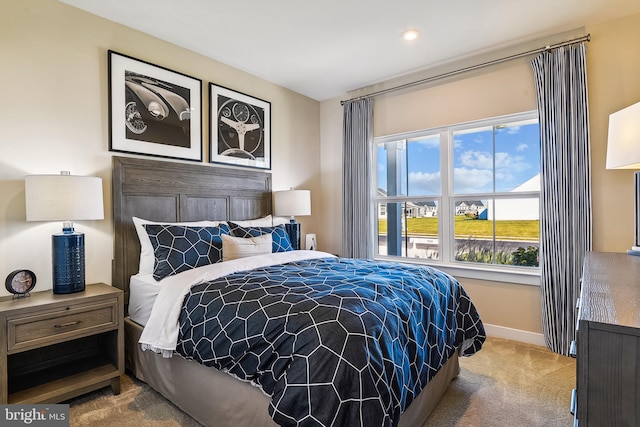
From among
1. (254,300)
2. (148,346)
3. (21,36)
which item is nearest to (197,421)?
(148,346)

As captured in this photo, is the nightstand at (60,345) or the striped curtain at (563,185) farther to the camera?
the striped curtain at (563,185)

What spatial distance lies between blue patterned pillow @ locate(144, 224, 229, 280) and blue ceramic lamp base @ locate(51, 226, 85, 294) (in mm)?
445

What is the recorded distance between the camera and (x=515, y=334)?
3.14 meters

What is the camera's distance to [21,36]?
223cm

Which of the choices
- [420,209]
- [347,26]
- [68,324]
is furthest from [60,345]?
[420,209]

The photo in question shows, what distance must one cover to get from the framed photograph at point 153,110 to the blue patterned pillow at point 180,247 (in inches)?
29.7

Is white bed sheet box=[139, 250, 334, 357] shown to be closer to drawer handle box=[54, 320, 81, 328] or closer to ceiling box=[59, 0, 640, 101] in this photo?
drawer handle box=[54, 320, 81, 328]

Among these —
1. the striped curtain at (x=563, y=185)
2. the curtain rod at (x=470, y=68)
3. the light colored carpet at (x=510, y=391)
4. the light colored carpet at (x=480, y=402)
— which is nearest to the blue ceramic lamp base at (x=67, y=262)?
the light colored carpet at (x=480, y=402)

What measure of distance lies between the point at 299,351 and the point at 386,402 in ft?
1.27

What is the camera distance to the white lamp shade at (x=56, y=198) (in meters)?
2.02

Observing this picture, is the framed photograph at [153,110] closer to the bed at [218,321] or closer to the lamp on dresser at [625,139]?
the bed at [218,321]

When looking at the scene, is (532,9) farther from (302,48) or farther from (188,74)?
(188,74)

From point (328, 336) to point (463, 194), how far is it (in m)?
2.71

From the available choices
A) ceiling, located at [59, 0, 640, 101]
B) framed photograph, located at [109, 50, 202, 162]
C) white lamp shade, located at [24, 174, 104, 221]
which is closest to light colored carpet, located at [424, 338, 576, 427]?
white lamp shade, located at [24, 174, 104, 221]
